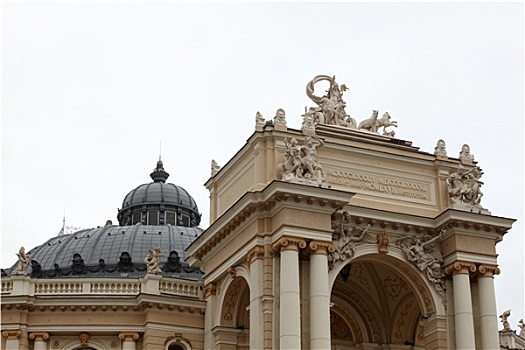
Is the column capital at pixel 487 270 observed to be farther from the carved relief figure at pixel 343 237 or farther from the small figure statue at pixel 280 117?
the small figure statue at pixel 280 117

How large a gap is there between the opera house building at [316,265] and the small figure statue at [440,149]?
0.05 metres

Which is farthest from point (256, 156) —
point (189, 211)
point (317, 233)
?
point (189, 211)

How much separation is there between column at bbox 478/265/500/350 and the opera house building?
4 centimetres

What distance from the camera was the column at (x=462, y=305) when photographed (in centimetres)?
2988

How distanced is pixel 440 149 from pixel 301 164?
578 centimetres

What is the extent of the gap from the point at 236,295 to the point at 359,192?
519 centimetres

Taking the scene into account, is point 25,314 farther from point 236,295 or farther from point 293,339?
point 293,339

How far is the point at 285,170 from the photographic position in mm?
29812

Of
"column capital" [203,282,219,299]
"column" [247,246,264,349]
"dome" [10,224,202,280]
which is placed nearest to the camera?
"column" [247,246,264,349]

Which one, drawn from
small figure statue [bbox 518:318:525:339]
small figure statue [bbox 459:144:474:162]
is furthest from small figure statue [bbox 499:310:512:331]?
small figure statue [bbox 459:144:474:162]

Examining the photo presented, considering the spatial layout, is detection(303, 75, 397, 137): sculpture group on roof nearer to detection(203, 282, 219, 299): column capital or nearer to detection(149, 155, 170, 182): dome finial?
detection(203, 282, 219, 299): column capital

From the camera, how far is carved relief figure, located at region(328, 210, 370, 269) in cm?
2984

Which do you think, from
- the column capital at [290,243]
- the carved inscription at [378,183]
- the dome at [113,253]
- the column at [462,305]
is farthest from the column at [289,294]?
the dome at [113,253]

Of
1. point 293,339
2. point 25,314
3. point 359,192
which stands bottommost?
point 293,339
